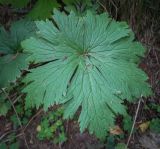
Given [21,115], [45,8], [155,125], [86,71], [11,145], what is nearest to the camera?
[86,71]

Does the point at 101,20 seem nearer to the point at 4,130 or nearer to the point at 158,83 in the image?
the point at 158,83

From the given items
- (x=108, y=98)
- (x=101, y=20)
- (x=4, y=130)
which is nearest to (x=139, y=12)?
(x=101, y=20)

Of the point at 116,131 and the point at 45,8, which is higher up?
the point at 45,8

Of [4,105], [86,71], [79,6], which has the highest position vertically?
[79,6]

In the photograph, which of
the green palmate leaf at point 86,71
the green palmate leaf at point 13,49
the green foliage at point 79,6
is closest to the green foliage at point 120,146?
the green palmate leaf at point 86,71

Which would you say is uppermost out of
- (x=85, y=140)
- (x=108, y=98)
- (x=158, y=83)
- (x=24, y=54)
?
Result: (x=24, y=54)

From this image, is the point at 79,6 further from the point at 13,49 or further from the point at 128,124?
the point at 128,124

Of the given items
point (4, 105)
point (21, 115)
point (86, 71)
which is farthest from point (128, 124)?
point (4, 105)

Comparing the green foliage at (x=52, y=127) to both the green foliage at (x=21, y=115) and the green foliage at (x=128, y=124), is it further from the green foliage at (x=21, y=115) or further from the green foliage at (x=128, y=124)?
the green foliage at (x=128, y=124)
